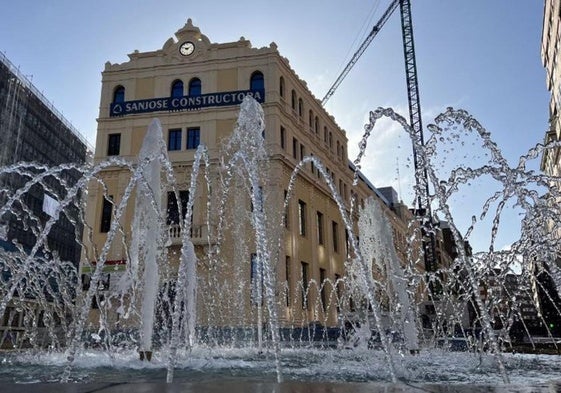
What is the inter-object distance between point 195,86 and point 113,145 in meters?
6.06

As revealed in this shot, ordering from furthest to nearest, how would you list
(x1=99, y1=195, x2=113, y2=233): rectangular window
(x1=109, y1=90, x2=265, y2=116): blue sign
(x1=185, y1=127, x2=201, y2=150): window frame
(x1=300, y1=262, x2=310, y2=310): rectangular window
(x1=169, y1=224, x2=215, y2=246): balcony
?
(x1=109, y1=90, x2=265, y2=116): blue sign → (x1=185, y1=127, x2=201, y2=150): window frame → (x1=300, y1=262, x2=310, y2=310): rectangular window → (x1=99, y1=195, x2=113, y2=233): rectangular window → (x1=169, y1=224, x2=215, y2=246): balcony

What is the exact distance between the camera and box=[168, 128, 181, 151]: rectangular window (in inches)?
1059

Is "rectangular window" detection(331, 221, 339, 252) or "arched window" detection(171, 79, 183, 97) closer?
"arched window" detection(171, 79, 183, 97)

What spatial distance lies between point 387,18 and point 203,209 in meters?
39.9

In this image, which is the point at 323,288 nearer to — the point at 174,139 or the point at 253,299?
the point at 253,299

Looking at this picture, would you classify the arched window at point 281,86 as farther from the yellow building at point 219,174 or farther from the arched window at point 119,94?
the arched window at point 119,94

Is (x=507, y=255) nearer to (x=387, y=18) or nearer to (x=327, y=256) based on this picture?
(x=327, y=256)

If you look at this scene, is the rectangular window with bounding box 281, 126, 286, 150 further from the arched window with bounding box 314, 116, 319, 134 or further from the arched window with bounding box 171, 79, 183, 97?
the arched window with bounding box 314, 116, 319, 134

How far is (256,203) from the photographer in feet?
25.0

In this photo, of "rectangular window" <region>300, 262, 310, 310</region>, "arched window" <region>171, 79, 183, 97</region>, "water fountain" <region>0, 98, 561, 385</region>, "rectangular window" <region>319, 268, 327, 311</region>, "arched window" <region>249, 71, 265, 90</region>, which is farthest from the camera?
"rectangular window" <region>319, 268, 327, 311</region>

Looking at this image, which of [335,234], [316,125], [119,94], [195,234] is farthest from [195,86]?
[335,234]

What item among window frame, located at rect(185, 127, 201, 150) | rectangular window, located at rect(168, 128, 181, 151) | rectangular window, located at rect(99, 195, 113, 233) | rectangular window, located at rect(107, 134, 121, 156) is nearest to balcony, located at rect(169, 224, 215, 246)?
rectangular window, located at rect(99, 195, 113, 233)

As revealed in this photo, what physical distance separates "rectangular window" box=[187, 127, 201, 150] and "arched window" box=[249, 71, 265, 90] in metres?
4.13

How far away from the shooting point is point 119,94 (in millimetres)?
28812
